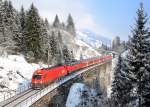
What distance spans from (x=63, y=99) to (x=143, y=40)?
29177 millimetres

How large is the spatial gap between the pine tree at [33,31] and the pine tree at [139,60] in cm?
5493

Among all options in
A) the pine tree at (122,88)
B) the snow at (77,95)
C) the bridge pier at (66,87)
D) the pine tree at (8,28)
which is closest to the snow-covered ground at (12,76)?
the bridge pier at (66,87)

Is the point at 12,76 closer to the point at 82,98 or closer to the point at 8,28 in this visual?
the point at 82,98

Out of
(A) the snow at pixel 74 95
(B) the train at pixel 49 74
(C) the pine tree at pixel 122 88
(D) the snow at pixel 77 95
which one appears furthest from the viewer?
(D) the snow at pixel 77 95

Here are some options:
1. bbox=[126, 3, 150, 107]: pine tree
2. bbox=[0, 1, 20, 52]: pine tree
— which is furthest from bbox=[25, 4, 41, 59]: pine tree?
bbox=[126, 3, 150, 107]: pine tree

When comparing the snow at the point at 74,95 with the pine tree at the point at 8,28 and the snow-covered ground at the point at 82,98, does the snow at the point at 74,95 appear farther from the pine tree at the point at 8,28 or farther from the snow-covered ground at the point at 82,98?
the pine tree at the point at 8,28

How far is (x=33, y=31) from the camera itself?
3268 inches

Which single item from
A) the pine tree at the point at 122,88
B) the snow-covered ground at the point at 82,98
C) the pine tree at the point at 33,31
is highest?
the pine tree at the point at 33,31

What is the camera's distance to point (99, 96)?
236 feet

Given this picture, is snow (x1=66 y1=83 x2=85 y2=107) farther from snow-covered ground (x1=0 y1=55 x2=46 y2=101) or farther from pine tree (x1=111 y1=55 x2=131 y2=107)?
pine tree (x1=111 y1=55 x2=131 y2=107)

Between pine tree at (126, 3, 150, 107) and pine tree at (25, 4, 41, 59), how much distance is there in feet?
180

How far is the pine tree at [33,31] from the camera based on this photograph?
83250mm

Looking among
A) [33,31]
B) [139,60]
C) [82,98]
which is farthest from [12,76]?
[139,60]

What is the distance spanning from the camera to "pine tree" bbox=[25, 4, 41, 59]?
273 feet
